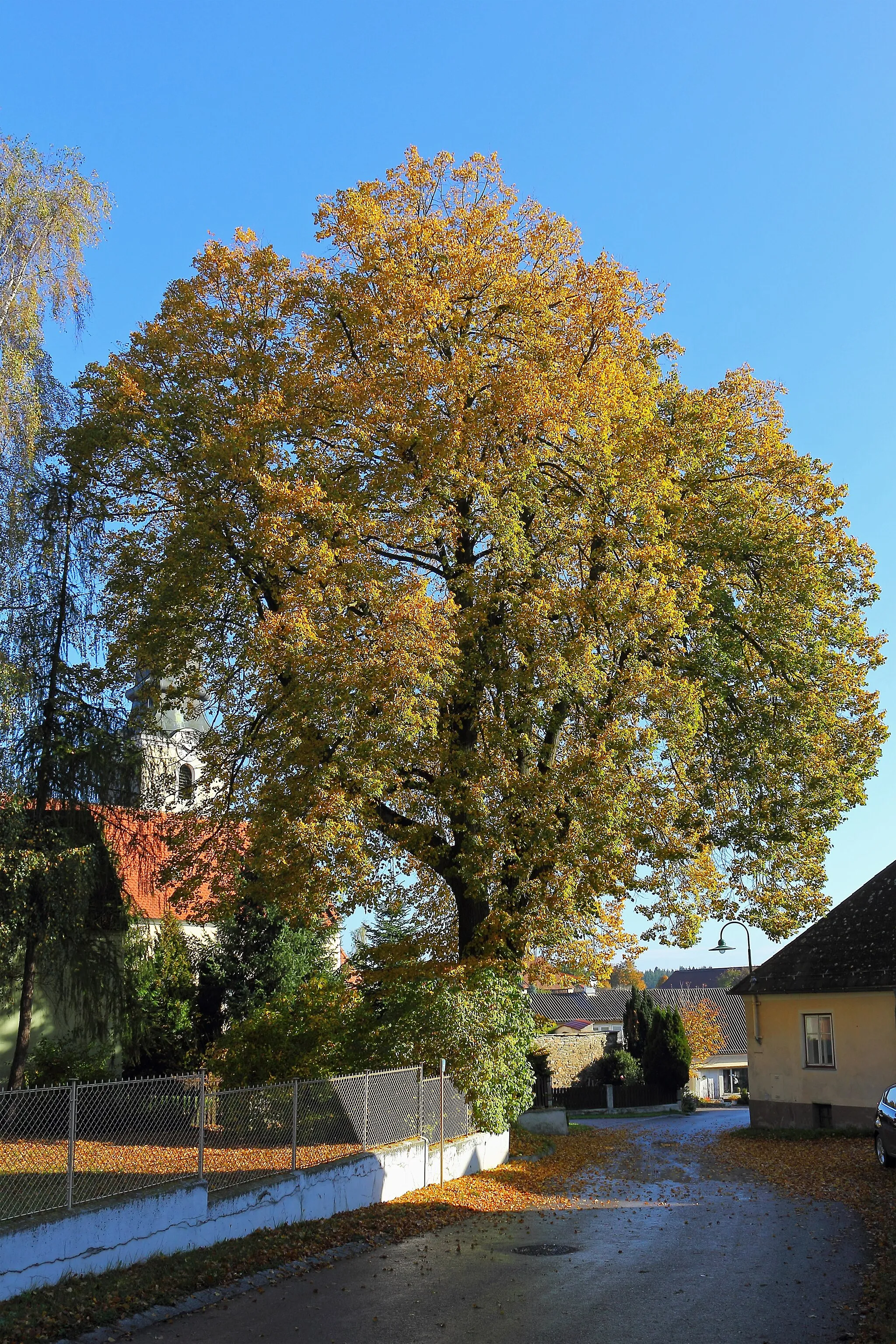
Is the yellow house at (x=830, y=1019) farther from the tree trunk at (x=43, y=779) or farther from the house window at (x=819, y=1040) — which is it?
the tree trunk at (x=43, y=779)

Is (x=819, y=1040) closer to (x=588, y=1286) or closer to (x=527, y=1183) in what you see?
(x=527, y=1183)

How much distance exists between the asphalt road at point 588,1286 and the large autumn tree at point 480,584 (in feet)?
17.9

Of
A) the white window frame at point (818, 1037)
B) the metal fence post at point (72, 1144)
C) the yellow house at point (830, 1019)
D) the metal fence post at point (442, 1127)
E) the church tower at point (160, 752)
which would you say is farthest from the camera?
the white window frame at point (818, 1037)

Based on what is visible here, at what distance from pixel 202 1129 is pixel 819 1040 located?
1983 cm

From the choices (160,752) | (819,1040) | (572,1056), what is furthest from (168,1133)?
(572,1056)

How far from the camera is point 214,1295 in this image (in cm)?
982

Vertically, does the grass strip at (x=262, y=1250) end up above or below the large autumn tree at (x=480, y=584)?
below

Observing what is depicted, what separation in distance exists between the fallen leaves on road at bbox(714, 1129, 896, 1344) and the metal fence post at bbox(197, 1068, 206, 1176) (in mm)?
6117

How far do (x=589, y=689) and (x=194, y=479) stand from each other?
7.52 metres

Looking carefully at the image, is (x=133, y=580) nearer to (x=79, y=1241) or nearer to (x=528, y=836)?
(x=528, y=836)

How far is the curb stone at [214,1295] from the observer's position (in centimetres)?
848

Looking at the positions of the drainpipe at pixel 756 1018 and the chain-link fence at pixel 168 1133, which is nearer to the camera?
the chain-link fence at pixel 168 1133

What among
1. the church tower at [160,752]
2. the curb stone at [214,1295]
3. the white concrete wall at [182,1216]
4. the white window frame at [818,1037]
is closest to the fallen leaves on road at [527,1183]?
the white concrete wall at [182,1216]

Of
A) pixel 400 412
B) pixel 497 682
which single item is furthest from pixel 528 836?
pixel 400 412
